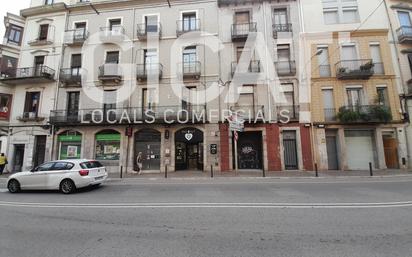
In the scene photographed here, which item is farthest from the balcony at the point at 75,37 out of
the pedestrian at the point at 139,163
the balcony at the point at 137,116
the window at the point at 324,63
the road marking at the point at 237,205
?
the window at the point at 324,63

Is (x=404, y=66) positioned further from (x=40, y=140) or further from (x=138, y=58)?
(x=40, y=140)

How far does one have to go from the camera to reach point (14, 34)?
20875 mm

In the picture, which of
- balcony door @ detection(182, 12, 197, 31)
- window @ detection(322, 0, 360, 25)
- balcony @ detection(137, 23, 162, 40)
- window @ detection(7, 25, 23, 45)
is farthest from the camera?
window @ detection(7, 25, 23, 45)

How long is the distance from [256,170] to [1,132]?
73.9 feet

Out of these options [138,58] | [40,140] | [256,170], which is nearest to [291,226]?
[256,170]

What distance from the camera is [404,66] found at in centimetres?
1778

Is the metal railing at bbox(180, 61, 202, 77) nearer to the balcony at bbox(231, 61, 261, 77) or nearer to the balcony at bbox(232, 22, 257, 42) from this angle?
the balcony at bbox(231, 61, 261, 77)

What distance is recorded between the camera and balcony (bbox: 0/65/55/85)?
19.2m

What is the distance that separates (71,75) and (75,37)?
3.60 m

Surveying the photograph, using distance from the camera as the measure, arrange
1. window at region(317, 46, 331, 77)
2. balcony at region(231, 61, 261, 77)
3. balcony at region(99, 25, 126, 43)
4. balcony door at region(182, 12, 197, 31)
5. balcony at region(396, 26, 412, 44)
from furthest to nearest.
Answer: balcony at region(99, 25, 126, 43) → balcony door at region(182, 12, 197, 31) → window at region(317, 46, 331, 77) → balcony at region(231, 61, 261, 77) → balcony at region(396, 26, 412, 44)

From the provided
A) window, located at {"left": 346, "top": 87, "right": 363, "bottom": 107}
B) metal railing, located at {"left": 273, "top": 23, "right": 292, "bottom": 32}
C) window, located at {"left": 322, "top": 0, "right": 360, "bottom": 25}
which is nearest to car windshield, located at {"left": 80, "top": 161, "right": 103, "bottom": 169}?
metal railing, located at {"left": 273, "top": 23, "right": 292, "bottom": 32}

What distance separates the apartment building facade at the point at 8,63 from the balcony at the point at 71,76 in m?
5.13

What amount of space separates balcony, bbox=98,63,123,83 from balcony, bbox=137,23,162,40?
334 cm

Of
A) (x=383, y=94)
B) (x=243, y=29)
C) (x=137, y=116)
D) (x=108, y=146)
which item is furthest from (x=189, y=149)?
(x=383, y=94)
